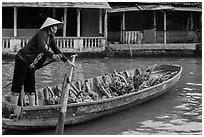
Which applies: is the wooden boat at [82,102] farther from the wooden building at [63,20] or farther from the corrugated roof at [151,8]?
the corrugated roof at [151,8]

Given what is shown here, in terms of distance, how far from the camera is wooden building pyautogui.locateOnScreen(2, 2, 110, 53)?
15.0 metres

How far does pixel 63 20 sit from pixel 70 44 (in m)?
1.68

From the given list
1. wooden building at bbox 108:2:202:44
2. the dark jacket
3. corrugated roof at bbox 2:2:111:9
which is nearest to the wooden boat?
the dark jacket

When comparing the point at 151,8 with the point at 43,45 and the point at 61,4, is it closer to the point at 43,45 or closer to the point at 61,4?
the point at 61,4

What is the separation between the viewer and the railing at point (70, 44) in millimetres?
14852

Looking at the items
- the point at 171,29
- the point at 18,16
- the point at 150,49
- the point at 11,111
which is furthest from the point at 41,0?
the point at 11,111

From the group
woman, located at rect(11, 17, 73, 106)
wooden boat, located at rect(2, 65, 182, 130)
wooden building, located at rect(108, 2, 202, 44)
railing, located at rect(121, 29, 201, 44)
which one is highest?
wooden building, located at rect(108, 2, 202, 44)

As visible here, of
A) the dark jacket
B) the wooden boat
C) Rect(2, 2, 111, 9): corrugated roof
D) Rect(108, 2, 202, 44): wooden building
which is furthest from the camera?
Answer: Rect(108, 2, 202, 44): wooden building

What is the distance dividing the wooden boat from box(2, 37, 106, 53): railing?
270 inches

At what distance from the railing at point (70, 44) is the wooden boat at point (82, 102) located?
687 cm

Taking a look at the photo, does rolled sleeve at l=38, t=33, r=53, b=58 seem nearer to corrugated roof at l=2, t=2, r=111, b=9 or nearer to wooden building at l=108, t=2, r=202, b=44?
corrugated roof at l=2, t=2, r=111, b=9

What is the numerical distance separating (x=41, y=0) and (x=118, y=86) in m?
9.28

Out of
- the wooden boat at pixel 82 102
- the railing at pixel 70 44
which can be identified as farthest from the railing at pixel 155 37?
the wooden boat at pixel 82 102

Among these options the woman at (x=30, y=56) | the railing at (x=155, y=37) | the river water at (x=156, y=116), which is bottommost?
the river water at (x=156, y=116)
